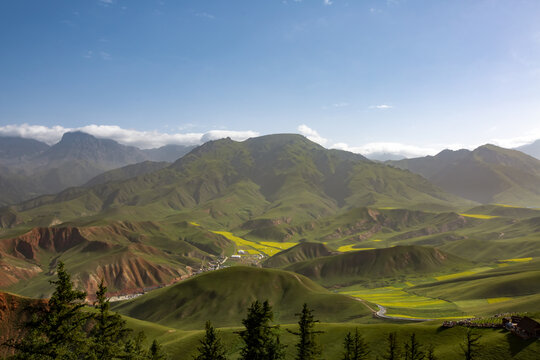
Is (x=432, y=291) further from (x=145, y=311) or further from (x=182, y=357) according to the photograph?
(x=145, y=311)

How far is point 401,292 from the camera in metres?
200

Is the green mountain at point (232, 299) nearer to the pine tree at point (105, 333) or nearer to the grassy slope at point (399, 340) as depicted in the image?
the grassy slope at point (399, 340)

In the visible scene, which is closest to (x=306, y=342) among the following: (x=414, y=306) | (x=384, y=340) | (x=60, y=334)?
(x=60, y=334)

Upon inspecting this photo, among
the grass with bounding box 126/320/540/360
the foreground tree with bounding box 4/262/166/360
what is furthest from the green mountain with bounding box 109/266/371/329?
the foreground tree with bounding box 4/262/166/360

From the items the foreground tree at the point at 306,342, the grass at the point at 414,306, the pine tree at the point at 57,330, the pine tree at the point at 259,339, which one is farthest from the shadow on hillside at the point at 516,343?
the grass at the point at 414,306

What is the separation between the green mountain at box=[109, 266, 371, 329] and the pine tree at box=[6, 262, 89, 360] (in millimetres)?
134934

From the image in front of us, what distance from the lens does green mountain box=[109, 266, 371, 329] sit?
538 feet

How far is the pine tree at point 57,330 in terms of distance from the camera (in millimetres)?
29641

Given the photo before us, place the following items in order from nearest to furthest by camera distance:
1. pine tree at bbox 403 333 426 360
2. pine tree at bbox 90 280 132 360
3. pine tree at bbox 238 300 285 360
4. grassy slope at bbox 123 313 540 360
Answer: pine tree at bbox 90 280 132 360 → pine tree at bbox 238 300 285 360 → pine tree at bbox 403 333 426 360 → grassy slope at bbox 123 313 540 360

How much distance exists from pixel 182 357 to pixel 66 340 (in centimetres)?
7390

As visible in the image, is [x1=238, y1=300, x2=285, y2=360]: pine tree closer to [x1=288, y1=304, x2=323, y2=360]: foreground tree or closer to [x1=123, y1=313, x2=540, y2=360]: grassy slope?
[x1=288, y1=304, x2=323, y2=360]: foreground tree

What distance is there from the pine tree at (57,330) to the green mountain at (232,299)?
135 meters

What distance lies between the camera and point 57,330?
3125 centimetres

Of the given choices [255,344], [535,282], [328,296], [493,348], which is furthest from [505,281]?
[255,344]
